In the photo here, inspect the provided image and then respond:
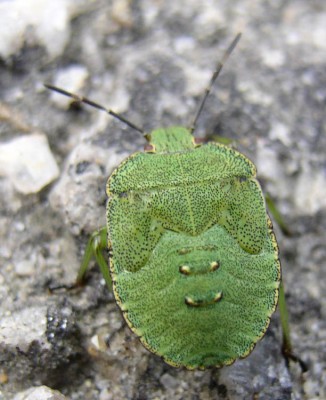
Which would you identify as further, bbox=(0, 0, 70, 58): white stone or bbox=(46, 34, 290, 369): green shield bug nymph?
bbox=(0, 0, 70, 58): white stone

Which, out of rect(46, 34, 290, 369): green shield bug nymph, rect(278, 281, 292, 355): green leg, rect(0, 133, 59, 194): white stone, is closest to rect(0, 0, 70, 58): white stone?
rect(0, 133, 59, 194): white stone

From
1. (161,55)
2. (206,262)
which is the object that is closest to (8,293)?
(206,262)

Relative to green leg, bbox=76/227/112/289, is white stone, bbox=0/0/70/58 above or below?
above

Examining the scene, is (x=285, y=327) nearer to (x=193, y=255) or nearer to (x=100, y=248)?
(x=193, y=255)

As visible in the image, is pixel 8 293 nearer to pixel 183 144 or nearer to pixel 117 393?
pixel 117 393

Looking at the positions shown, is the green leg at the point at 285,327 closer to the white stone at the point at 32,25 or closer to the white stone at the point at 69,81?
the white stone at the point at 69,81

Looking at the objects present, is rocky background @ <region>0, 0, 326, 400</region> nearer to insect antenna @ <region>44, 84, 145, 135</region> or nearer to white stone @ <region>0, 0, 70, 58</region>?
white stone @ <region>0, 0, 70, 58</region>

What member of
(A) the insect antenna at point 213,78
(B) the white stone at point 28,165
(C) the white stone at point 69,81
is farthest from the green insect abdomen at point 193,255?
(C) the white stone at point 69,81
